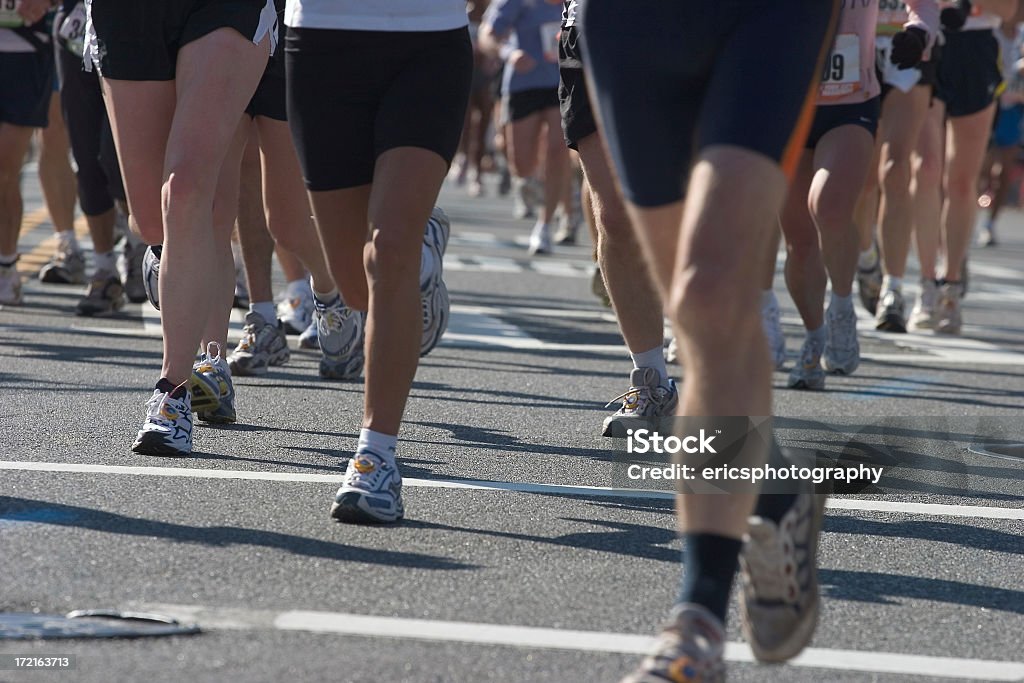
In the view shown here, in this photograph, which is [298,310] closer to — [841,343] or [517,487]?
[841,343]

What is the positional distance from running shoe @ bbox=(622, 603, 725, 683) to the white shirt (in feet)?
6.38

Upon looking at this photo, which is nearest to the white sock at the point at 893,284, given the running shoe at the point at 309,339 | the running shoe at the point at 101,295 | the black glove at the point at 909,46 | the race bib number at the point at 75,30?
the black glove at the point at 909,46

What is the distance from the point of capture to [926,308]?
9539 mm

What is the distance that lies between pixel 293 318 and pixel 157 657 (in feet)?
16.9

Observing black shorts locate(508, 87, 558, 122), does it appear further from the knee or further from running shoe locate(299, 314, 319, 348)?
the knee

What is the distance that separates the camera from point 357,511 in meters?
4.12

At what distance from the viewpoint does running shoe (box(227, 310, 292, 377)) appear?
6.73 meters

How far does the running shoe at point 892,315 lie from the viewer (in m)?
9.42

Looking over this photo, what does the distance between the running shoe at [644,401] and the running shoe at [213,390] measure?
124cm

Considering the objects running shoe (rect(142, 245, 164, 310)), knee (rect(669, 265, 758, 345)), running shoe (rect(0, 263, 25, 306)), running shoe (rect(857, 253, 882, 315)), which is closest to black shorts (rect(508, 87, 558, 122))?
running shoe (rect(857, 253, 882, 315))

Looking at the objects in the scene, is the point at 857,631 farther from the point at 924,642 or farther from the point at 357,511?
the point at 357,511

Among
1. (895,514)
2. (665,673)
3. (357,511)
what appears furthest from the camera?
(895,514)

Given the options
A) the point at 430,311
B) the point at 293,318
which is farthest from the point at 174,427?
the point at 293,318

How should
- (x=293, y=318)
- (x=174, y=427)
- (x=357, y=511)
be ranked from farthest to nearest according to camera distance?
(x=293, y=318) < (x=174, y=427) < (x=357, y=511)
